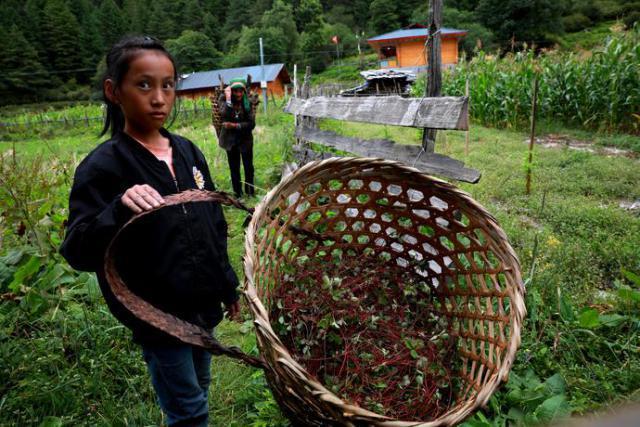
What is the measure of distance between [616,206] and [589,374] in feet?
8.62

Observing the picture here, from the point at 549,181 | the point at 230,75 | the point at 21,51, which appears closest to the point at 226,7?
the point at 21,51

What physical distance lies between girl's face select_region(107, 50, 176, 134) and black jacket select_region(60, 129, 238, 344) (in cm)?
10

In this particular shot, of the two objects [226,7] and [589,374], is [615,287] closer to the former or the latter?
[589,374]

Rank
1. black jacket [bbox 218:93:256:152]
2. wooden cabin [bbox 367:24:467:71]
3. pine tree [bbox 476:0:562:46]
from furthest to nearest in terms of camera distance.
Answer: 1. pine tree [bbox 476:0:562:46]
2. wooden cabin [bbox 367:24:467:71]
3. black jacket [bbox 218:93:256:152]

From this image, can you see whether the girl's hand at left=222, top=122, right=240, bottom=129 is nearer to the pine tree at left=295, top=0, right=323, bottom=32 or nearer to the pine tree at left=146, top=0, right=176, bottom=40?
the pine tree at left=146, top=0, right=176, bottom=40

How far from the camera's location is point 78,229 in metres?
1.16

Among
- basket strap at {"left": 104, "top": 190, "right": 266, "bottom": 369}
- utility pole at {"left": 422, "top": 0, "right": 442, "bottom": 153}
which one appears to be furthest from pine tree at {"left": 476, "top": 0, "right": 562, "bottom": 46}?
basket strap at {"left": 104, "top": 190, "right": 266, "bottom": 369}

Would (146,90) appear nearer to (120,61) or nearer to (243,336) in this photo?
(120,61)

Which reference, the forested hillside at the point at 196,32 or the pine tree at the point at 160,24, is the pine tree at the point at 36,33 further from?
the pine tree at the point at 160,24

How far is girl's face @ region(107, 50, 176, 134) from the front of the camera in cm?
128

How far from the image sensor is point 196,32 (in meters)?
55.4

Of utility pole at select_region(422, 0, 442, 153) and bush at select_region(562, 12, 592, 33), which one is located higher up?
bush at select_region(562, 12, 592, 33)

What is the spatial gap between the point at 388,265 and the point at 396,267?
43 mm

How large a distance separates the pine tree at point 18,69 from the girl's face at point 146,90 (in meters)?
59.1
